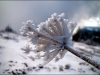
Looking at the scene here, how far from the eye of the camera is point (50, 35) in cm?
437

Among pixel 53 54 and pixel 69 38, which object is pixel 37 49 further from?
pixel 69 38

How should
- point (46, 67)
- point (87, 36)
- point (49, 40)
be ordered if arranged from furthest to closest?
1. point (87, 36)
2. point (46, 67)
3. point (49, 40)

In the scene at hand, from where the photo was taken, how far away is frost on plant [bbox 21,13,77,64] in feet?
13.0

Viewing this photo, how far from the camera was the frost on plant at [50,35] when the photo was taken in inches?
155

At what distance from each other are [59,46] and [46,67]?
4108 mm

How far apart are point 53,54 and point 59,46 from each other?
0.44 metres

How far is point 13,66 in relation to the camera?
283 inches

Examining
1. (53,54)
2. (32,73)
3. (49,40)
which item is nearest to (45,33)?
(49,40)

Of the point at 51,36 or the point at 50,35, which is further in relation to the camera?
the point at 50,35

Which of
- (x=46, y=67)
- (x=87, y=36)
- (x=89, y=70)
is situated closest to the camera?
(x=46, y=67)

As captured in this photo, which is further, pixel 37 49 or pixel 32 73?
pixel 32 73

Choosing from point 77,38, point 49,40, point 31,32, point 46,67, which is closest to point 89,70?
point 46,67

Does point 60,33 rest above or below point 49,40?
above

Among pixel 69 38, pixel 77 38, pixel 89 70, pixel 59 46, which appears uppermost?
pixel 77 38
